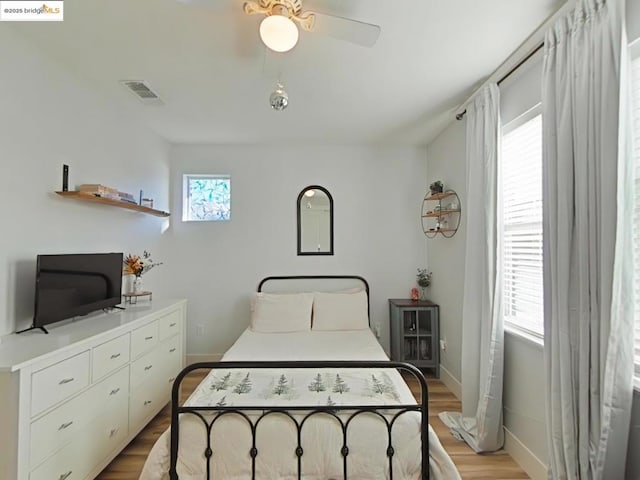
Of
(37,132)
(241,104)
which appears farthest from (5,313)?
(241,104)

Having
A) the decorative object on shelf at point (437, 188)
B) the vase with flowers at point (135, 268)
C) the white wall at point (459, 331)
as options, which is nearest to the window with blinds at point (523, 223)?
the white wall at point (459, 331)

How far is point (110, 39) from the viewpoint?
80.0 inches

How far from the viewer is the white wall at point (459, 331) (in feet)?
6.86

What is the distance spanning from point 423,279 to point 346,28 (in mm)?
2998

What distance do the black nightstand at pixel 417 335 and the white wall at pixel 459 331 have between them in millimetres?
103

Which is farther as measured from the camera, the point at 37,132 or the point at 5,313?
the point at 37,132

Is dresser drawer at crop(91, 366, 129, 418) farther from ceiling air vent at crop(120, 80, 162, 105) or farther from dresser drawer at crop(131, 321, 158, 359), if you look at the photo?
ceiling air vent at crop(120, 80, 162, 105)

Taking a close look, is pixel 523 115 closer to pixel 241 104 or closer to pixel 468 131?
pixel 468 131

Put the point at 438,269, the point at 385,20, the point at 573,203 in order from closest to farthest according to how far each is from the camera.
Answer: the point at 573,203 → the point at 385,20 → the point at 438,269

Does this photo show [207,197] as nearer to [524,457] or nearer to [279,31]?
[279,31]

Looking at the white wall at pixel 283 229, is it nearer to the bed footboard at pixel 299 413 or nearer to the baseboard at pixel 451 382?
the baseboard at pixel 451 382

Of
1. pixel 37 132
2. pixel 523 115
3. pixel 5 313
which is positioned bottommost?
pixel 5 313

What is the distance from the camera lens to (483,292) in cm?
248

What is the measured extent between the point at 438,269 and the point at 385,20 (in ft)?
8.65
